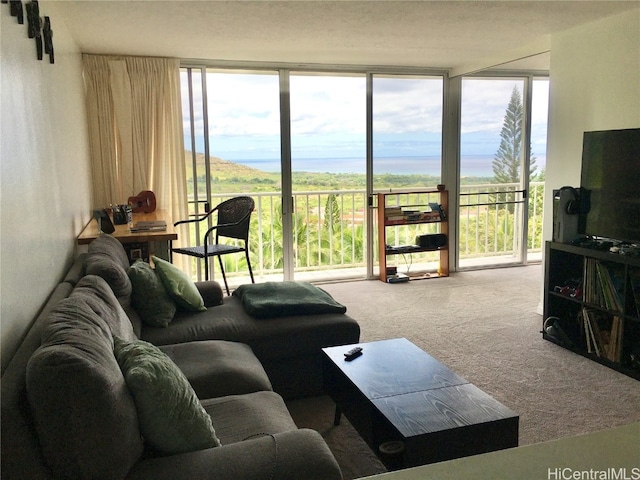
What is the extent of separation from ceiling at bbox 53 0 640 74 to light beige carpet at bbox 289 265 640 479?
2.20 metres

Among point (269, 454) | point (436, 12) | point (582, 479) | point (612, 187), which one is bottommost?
point (269, 454)

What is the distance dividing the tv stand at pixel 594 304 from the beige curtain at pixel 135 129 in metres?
3.33

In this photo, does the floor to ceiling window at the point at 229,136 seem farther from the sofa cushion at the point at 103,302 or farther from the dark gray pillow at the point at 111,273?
the sofa cushion at the point at 103,302

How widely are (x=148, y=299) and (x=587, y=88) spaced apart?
10.9 ft

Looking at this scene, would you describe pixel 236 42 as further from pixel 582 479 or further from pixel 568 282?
pixel 582 479

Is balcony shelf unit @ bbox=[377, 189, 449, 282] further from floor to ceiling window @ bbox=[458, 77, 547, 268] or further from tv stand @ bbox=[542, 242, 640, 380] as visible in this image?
tv stand @ bbox=[542, 242, 640, 380]

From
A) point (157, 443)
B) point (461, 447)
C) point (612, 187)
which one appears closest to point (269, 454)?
point (157, 443)

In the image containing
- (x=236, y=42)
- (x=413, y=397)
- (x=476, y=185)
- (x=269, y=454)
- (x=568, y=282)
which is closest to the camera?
(x=269, y=454)

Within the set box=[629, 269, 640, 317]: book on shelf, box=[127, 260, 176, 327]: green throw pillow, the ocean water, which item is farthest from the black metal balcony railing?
box=[629, 269, 640, 317]: book on shelf

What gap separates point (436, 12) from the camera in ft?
11.2

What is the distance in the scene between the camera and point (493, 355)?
3484mm

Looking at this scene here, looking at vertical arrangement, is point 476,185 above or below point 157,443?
above

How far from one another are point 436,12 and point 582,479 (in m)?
3.35

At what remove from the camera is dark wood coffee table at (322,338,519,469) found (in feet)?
5.94
